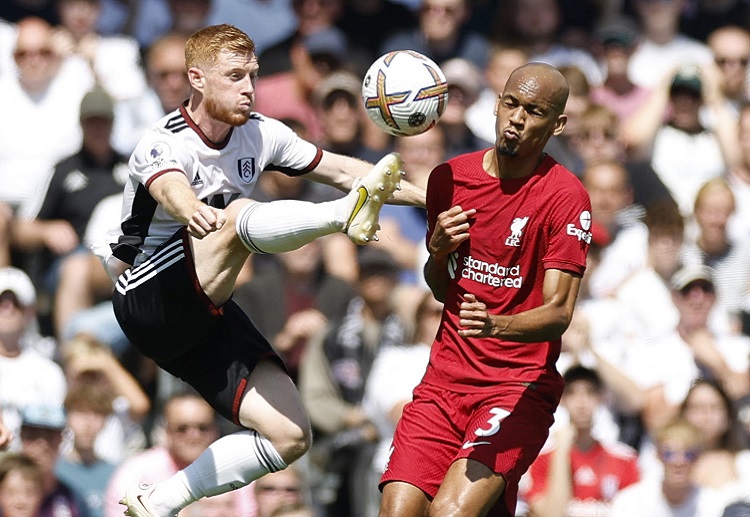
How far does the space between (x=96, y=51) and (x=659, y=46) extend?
508 centimetres

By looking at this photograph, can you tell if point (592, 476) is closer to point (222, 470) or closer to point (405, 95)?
point (222, 470)

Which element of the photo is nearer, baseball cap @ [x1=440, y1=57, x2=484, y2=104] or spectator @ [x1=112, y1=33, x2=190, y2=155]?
spectator @ [x1=112, y1=33, x2=190, y2=155]

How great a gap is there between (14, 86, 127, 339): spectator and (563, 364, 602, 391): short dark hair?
351cm

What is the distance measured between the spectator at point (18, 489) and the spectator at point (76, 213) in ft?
5.67

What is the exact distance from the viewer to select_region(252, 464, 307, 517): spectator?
1052cm

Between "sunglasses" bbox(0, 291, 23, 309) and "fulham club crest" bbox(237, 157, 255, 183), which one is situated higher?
"fulham club crest" bbox(237, 157, 255, 183)

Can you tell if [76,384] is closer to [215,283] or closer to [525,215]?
[215,283]

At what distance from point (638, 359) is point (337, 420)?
7.45 feet

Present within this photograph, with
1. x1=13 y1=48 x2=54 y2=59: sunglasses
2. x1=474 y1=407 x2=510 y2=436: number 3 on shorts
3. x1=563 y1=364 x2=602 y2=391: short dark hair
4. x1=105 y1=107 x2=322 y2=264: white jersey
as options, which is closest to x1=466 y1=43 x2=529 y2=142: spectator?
x1=563 y1=364 x2=602 y2=391: short dark hair

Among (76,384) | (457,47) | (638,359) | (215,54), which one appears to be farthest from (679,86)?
(215,54)

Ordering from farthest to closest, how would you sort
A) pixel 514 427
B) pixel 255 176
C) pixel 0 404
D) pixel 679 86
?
pixel 679 86 < pixel 0 404 < pixel 255 176 < pixel 514 427

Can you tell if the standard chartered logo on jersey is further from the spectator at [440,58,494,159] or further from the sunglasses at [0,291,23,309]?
the spectator at [440,58,494,159]

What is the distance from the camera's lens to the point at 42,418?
10555 mm

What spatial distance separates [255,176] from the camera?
8125mm
